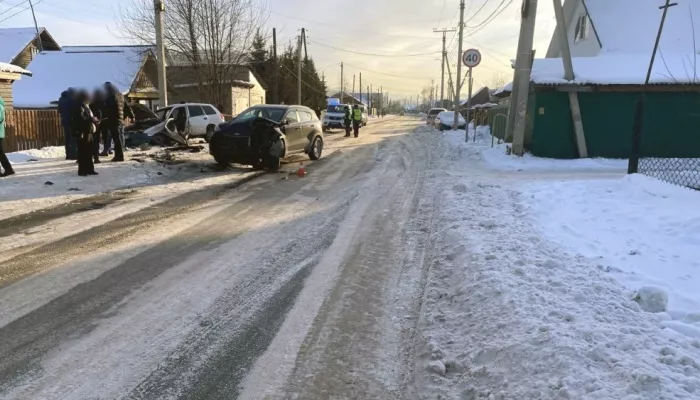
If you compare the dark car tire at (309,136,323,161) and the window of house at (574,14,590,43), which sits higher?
the window of house at (574,14,590,43)

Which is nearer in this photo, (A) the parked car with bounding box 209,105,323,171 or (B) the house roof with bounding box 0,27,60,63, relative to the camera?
(A) the parked car with bounding box 209,105,323,171

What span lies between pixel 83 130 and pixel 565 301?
9.97m

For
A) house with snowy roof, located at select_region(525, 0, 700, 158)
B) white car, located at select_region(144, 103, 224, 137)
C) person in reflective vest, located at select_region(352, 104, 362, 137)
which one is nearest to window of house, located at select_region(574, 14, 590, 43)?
house with snowy roof, located at select_region(525, 0, 700, 158)

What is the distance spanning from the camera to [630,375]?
2.93 meters

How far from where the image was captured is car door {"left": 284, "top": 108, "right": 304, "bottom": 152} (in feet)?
45.5

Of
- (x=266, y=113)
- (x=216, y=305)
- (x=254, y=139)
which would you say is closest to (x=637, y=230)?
(x=216, y=305)

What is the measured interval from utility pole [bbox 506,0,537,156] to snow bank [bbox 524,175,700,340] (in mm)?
5610

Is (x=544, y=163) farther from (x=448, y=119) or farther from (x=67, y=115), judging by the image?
(x=448, y=119)

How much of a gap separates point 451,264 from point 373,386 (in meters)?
2.42

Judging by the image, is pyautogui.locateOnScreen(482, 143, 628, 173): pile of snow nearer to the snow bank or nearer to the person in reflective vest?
the snow bank

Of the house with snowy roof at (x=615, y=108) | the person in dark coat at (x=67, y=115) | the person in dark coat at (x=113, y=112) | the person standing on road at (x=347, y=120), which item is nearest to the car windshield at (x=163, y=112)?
the person in dark coat at (x=67, y=115)

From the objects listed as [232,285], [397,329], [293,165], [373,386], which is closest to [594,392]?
[373,386]

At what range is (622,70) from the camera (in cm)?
1591

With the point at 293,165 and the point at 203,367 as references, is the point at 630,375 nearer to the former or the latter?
the point at 203,367
